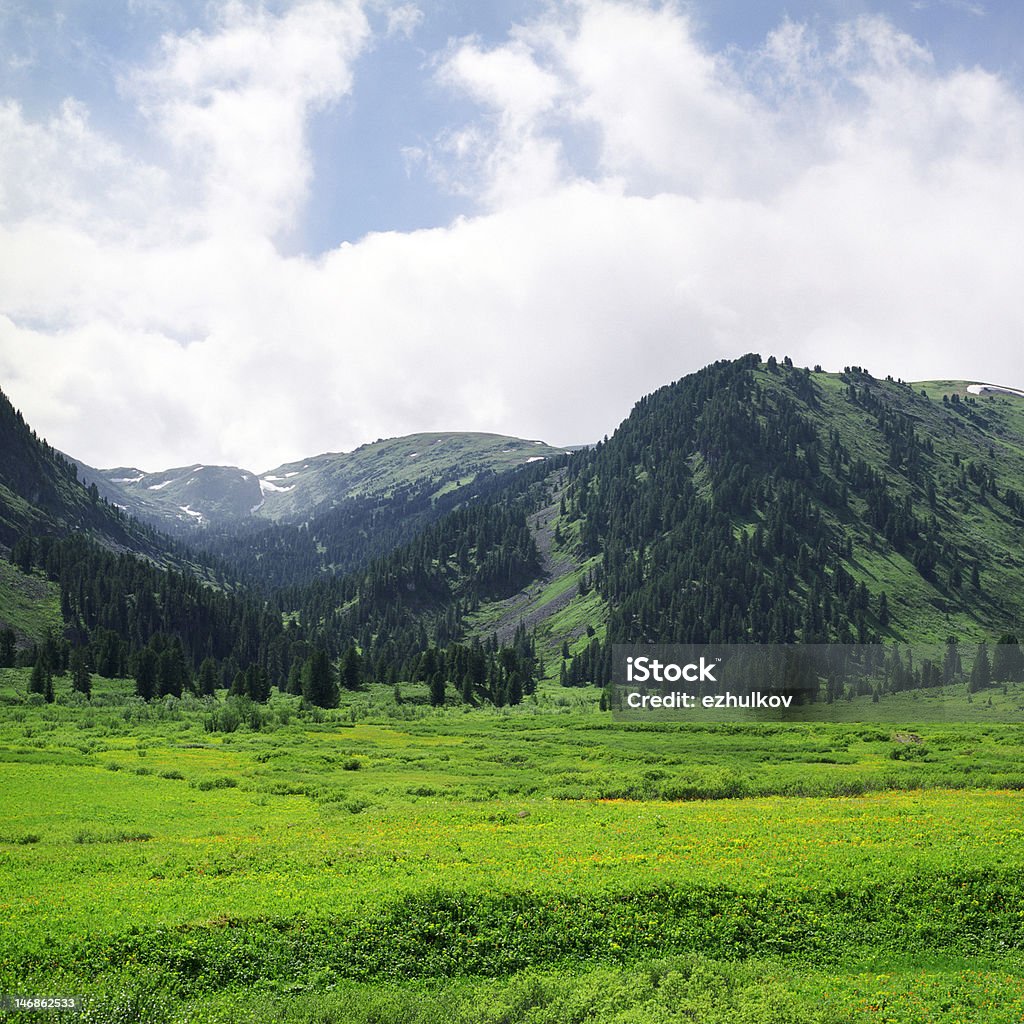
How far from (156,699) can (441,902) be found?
148144mm

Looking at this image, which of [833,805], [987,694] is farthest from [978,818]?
[987,694]

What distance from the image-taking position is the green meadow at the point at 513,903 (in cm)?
2331

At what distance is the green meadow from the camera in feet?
76.5

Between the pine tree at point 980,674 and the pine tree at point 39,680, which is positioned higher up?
the pine tree at point 980,674

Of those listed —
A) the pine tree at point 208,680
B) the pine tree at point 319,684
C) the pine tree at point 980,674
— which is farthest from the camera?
the pine tree at point 980,674

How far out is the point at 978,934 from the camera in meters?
29.4

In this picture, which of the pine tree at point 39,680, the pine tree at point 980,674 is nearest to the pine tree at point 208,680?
the pine tree at point 39,680

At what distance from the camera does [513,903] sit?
28500 millimetres
